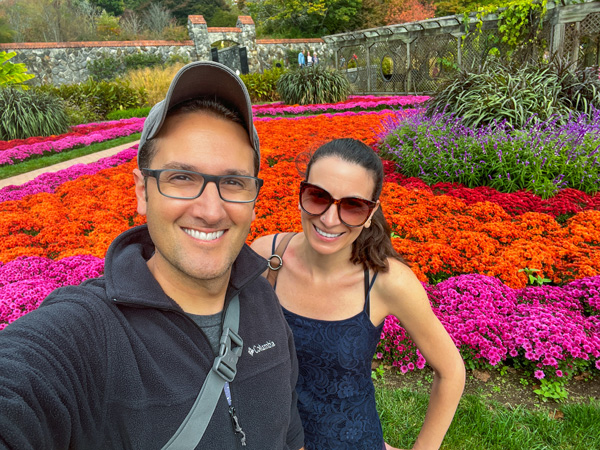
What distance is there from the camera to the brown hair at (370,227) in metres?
1.69

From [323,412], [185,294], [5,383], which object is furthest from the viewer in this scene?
[323,412]

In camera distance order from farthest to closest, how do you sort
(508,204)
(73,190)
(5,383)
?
(73,190) < (508,204) < (5,383)

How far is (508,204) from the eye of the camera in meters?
4.49

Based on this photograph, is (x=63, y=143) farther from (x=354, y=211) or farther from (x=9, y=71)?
(x=354, y=211)

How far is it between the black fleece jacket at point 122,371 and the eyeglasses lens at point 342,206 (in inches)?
23.9

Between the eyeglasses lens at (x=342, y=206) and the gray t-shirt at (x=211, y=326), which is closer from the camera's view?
the gray t-shirt at (x=211, y=326)

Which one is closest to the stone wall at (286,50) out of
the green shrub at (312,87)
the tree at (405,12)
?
the tree at (405,12)

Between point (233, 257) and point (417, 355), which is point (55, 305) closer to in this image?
point (233, 257)

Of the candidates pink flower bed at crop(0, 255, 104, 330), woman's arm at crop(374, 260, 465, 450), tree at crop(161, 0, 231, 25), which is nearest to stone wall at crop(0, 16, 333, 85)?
tree at crop(161, 0, 231, 25)

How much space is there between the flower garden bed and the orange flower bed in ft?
0.04

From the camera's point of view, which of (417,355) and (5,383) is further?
(417,355)

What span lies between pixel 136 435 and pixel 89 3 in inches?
1897

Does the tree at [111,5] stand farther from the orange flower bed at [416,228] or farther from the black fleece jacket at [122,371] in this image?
the black fleece jacket at [122,371]

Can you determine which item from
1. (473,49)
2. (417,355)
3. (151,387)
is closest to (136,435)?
(151,387)
